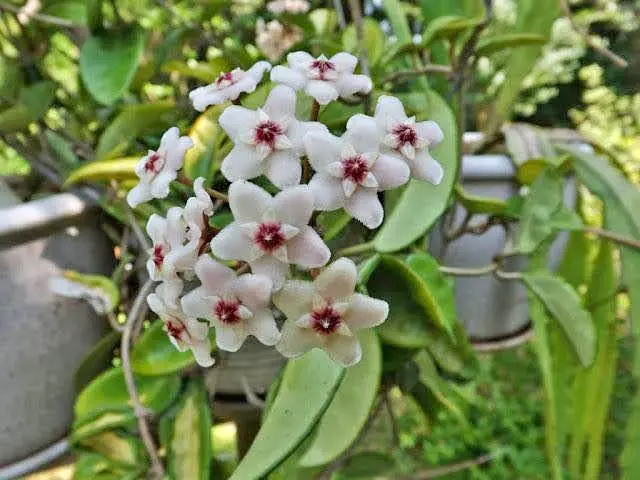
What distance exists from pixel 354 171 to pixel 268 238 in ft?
0.18

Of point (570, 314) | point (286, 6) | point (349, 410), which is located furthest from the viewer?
point (286, 6)

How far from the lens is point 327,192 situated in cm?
33

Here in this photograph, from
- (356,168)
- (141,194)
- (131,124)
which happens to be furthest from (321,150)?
(131,124)

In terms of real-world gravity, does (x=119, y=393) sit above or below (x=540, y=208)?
below

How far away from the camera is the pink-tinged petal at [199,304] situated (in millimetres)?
338

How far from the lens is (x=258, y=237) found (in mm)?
327

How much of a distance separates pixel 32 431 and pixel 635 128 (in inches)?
62.9

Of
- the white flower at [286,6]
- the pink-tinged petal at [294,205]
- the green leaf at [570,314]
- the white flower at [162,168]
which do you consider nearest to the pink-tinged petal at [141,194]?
the white flower at [162,168]

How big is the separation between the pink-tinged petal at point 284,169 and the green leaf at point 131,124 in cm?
37

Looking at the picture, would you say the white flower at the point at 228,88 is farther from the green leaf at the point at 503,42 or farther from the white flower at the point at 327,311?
the green leaf at the point at 503,42

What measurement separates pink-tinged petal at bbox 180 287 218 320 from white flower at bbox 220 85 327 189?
0.20 feet

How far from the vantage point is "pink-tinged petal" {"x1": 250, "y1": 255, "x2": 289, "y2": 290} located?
13.0 inches

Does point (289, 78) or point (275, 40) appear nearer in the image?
point (289, 78)

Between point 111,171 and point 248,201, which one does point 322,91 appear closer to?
point 248,201
